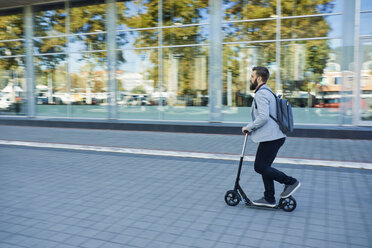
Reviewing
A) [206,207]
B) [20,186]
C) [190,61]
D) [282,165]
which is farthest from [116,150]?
[190,61]

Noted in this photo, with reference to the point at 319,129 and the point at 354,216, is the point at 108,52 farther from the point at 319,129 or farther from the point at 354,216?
the point at 354,216

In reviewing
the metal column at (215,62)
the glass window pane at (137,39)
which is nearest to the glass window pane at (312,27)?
the metal column at (215,62)

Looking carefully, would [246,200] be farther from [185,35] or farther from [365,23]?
[185,35]

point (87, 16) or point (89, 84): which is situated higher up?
point (87, 16)

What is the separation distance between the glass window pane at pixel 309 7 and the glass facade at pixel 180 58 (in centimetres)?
3

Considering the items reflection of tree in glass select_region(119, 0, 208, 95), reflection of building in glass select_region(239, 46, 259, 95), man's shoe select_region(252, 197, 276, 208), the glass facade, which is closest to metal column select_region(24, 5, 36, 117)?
the glass facade

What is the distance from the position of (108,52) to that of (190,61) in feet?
11.9

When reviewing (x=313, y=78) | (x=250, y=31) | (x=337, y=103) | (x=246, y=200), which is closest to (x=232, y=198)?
(x=246, y=200)

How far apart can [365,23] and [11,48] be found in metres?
15.1

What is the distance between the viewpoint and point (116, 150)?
29.7 ft

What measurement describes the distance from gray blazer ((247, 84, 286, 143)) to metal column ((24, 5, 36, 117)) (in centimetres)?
1449

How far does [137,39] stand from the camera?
1420 cm

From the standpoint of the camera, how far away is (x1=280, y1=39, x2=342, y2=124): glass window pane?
11.3 meters

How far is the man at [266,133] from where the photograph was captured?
4219 millimetres
